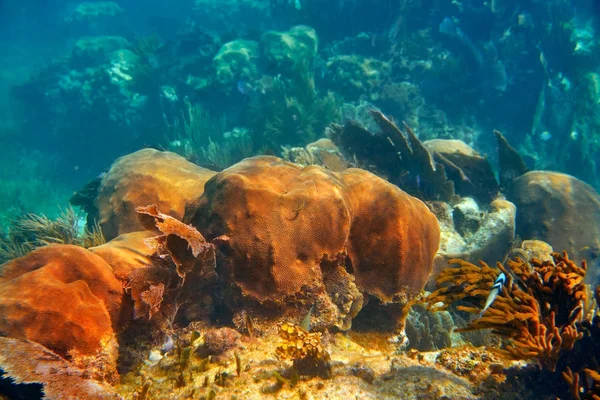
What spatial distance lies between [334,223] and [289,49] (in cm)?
1268

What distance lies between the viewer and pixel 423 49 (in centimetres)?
1474

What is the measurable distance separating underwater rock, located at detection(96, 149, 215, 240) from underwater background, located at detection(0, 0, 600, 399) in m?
0.03

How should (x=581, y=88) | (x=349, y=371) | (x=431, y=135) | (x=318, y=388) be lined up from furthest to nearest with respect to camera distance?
(x=581, y=88) → (x=431, y=135) → (x=349, y=371) → (x=318, y=388)

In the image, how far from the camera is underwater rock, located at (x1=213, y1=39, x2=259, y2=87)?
13.7 m

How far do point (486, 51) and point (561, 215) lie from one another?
33.2ft

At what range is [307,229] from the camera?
3.26 metres

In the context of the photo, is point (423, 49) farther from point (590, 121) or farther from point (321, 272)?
point (321, 272)

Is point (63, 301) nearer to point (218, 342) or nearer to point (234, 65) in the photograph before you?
point (218, 342)

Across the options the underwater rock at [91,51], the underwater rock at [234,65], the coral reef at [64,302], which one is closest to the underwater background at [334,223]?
the coral reef at [64,302]

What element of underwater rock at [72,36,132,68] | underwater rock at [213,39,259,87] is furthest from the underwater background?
underwater rock at [72,36,132,68]

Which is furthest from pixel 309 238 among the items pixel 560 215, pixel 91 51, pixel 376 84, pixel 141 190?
pixel 91 51

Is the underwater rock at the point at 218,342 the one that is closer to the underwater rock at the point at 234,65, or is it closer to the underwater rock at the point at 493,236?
the underwater rock at the point at 493,236

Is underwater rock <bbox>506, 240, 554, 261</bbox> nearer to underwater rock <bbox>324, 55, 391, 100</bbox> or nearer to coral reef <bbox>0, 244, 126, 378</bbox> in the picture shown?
coral reef <bbox>0, 244, 126, 378</bbox>

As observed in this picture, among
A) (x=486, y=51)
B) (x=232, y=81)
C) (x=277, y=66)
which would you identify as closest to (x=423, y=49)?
(x=486, y=51)
